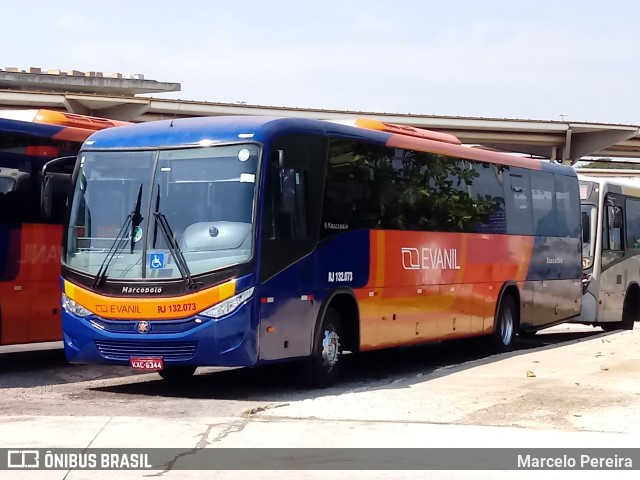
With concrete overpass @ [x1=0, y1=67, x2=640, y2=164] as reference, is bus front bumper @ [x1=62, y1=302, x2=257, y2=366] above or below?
below

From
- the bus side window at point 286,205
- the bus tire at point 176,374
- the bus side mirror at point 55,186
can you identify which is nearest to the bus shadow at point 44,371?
the bus tire at point 176,374

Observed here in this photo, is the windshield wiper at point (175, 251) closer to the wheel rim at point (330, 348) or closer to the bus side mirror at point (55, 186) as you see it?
the bus side mirror at point (55, 186)

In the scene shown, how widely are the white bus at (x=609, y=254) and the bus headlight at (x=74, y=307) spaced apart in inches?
536

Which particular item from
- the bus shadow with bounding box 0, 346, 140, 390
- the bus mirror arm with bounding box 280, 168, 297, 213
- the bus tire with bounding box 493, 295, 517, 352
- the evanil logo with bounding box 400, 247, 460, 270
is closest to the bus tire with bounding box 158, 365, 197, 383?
the bus shadow with bounding box 0, 346, 140, 390

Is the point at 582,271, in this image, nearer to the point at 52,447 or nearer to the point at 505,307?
the point at 505,307

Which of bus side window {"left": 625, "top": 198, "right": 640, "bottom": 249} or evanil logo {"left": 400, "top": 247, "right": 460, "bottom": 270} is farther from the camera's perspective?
bus side window {"left": 625, "top": 198, "right": 640, "bottom": 249}

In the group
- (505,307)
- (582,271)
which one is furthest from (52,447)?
(582,271)

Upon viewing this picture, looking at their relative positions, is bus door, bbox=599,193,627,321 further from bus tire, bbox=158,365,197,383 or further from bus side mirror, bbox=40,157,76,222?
bus side mirror, bbox=40,157,76,222

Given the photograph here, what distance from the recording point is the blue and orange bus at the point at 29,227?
15.4 meters

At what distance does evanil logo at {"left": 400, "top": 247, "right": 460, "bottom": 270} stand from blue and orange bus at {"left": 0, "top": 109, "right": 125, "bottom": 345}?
180 inches

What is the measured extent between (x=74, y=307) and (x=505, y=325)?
29.4 ft

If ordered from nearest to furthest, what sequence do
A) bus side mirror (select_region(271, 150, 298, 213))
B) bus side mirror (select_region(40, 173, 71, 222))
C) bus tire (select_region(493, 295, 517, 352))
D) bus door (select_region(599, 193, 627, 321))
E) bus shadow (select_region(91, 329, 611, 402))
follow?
bus side mirror (select_region(271, 150, 298, 213)) → bus shadow (select_region(91, 329, 611, 402)) → bus side mirror (select_region(40, 173, 71, 222)) → bus tire (select_region(493, 295, 517, 352)) → bus door (select_region(599, 193, 627, 321))

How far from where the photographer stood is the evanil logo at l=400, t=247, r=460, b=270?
16.8 meters

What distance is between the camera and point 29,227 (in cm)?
1581
